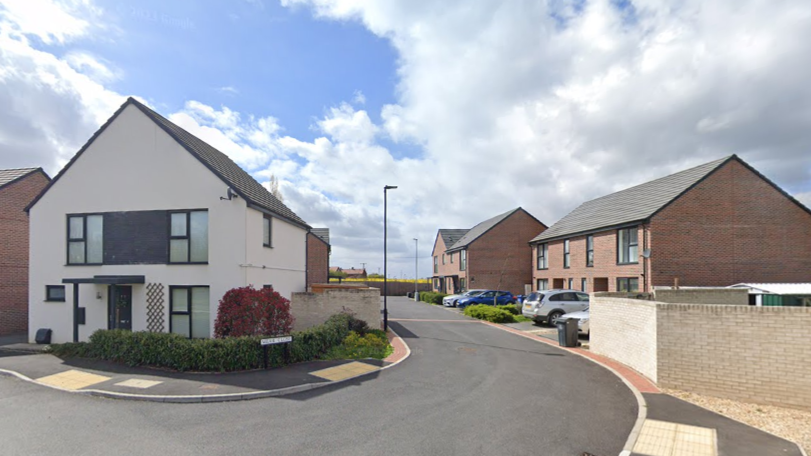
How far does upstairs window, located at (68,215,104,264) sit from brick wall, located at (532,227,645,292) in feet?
78.9

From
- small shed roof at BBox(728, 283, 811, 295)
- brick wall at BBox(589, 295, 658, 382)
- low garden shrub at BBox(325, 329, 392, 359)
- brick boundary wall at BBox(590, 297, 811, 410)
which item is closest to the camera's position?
brick boundary wall at BBox(590, 297, 811, 410)

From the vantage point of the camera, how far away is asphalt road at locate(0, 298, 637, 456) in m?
6.45

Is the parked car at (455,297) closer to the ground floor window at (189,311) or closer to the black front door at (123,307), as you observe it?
the ground floor window at (189,311)

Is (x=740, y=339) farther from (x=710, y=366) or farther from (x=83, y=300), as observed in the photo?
(x=83, y=300)

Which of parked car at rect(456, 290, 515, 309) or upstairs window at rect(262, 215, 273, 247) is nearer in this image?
upstairs window at rect(262, 215, 273, 247)

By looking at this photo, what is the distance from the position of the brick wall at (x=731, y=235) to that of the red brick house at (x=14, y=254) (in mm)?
29491

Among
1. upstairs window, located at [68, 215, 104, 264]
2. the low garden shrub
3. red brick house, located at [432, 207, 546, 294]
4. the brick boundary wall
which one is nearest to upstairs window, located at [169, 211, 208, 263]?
upstairs window, located at [68, 215, 104, 264]

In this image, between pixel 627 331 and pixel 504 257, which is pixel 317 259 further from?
pixel 627 331

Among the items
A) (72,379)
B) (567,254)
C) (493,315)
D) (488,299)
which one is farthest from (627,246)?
(72,379)

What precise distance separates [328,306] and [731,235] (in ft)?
66.9

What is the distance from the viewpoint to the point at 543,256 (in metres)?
34.8

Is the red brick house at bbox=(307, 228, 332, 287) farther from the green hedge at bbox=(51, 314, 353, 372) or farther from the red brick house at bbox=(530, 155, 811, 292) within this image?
the red brick house at bbox=(530, 155, 811, 292)

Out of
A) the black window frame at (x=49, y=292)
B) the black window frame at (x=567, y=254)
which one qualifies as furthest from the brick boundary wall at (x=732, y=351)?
the black window frame at (x=567, y=254)

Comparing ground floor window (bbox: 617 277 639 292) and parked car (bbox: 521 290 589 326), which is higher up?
ground floor window (bbox: 617 277 639 292)
